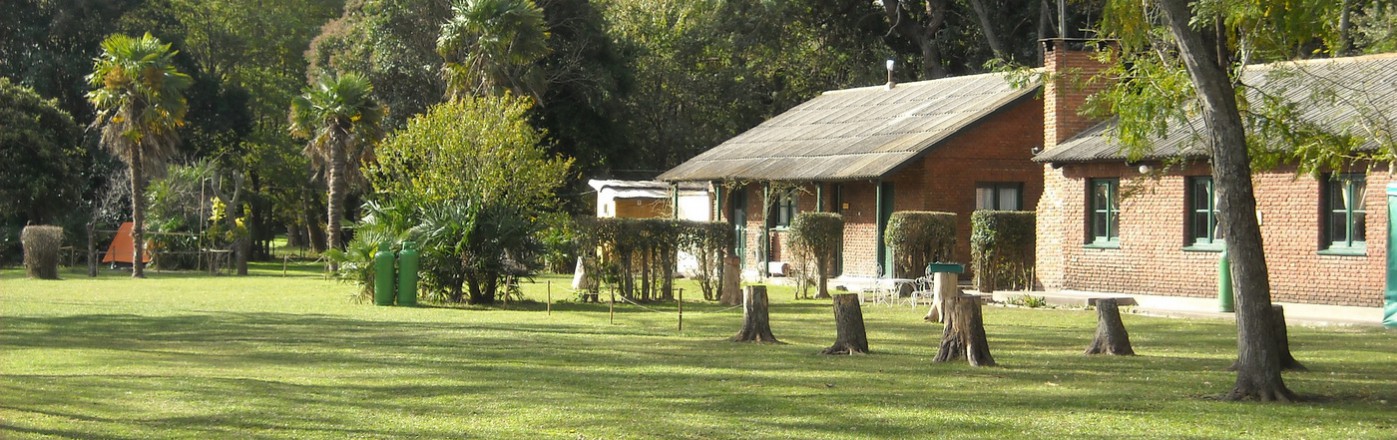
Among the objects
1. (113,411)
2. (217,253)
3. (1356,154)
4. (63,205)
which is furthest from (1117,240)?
(63,205)

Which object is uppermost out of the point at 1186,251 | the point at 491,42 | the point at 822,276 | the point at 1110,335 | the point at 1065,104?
the point at 491,42

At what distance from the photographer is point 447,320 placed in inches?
870

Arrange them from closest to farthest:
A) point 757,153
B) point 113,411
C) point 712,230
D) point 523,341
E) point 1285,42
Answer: point 113,411
point 1285,42
point 523,341
point 712,230
point 757,153

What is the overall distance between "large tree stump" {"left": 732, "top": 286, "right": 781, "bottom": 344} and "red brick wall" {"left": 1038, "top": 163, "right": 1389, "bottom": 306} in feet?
21.8

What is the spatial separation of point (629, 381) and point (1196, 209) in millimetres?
16134

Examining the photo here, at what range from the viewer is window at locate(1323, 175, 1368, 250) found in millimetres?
23891

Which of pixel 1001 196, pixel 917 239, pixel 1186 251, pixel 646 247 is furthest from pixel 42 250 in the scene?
pixel 1186 251

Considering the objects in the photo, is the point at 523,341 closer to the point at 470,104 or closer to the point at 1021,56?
the point at 470,104

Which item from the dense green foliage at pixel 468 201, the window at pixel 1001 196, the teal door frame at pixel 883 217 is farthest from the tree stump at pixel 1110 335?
the window at pixel 1001 196

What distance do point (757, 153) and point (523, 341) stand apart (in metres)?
22.4

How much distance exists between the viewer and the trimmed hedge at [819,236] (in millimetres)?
29344

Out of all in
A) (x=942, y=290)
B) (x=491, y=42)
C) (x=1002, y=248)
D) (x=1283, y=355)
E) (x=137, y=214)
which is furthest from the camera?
(x=137, y=214)

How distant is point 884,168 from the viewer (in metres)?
31.5

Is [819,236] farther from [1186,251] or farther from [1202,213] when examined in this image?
[1202,213]
